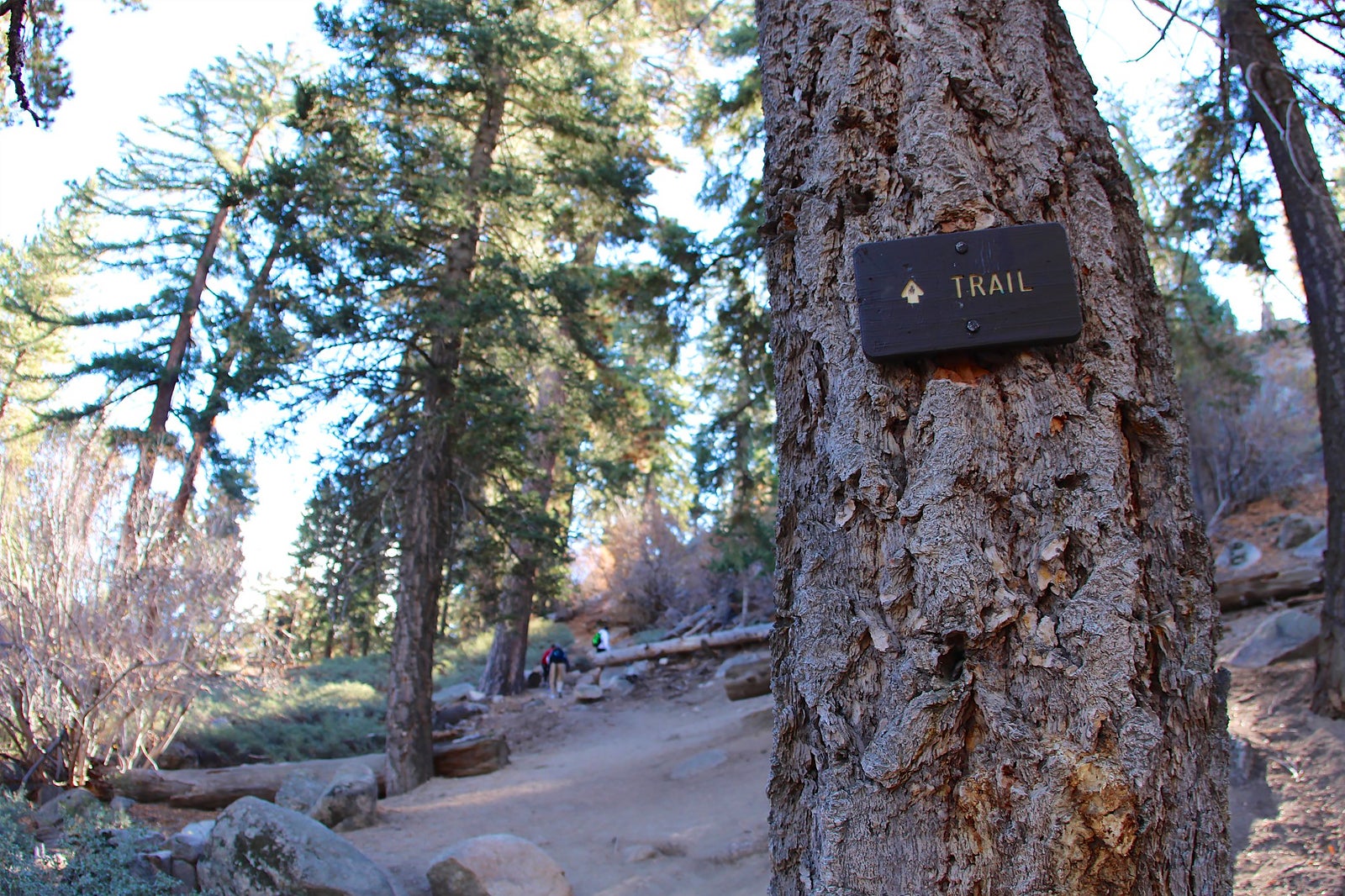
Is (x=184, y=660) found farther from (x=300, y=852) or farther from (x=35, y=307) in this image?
(x=35, y=307)

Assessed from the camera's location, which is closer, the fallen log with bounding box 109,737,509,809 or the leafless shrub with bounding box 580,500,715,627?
the fallen log with bounding box 109,737,509,809

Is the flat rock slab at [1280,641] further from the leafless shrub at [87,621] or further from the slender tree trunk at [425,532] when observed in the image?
Result: the leafless shrub at [87,621]

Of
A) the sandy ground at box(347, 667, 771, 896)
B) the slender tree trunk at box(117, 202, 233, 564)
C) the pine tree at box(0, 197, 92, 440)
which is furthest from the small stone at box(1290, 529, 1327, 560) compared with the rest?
the pine tree at box(0, 197, 92, 440)

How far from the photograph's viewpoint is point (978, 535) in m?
1.50

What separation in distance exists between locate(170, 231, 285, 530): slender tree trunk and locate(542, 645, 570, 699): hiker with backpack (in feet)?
23.7

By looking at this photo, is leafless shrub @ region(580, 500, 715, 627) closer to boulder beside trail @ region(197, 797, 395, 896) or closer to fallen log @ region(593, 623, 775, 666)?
fallen log @ region(593, 623, 775, 666)

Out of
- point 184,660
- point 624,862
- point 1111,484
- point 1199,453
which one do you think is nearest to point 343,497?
point 184,660

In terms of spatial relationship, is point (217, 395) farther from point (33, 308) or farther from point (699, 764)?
point (699, 764)

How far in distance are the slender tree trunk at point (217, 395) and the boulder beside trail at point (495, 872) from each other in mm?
5709

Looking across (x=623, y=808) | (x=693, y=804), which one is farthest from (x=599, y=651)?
(x=693, y=804)

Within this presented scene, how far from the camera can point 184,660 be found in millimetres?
8086

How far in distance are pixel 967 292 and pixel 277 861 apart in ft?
16.8

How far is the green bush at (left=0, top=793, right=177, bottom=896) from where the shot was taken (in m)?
3.76

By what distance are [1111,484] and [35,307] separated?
2079 centimetres
